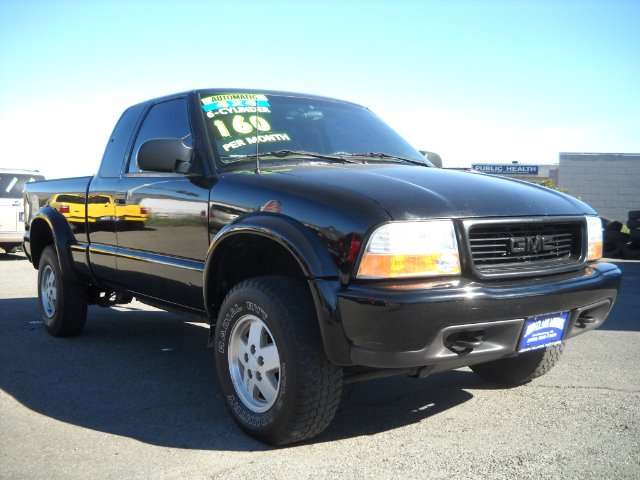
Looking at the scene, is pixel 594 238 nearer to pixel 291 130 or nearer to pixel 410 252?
pixel 410 252

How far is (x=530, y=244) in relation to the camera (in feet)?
10.5

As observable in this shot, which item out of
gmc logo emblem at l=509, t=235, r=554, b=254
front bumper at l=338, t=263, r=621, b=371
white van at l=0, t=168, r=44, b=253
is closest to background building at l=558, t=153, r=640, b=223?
white van at l=0, t=168, r=44, b=253

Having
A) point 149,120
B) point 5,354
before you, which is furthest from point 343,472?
point 5,354

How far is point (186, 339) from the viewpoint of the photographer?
591 centimetres

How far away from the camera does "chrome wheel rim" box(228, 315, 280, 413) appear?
3.32m

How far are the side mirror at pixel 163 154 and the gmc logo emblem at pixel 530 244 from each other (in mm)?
1922

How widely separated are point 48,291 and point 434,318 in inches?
168

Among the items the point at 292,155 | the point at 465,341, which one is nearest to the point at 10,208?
the point at 292,155

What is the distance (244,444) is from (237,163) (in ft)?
5.14

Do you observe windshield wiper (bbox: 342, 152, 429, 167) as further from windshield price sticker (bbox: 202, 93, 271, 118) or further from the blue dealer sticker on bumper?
the blue dealer sticker on bumper

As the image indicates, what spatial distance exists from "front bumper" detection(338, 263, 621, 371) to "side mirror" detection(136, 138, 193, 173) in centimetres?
153

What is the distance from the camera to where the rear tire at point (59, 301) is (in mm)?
5656

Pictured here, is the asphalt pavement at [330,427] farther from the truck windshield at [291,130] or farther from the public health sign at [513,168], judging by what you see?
the public health sign at [513,168]

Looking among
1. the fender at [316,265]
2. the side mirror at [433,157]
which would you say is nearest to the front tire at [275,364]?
the fender at [316,265]
